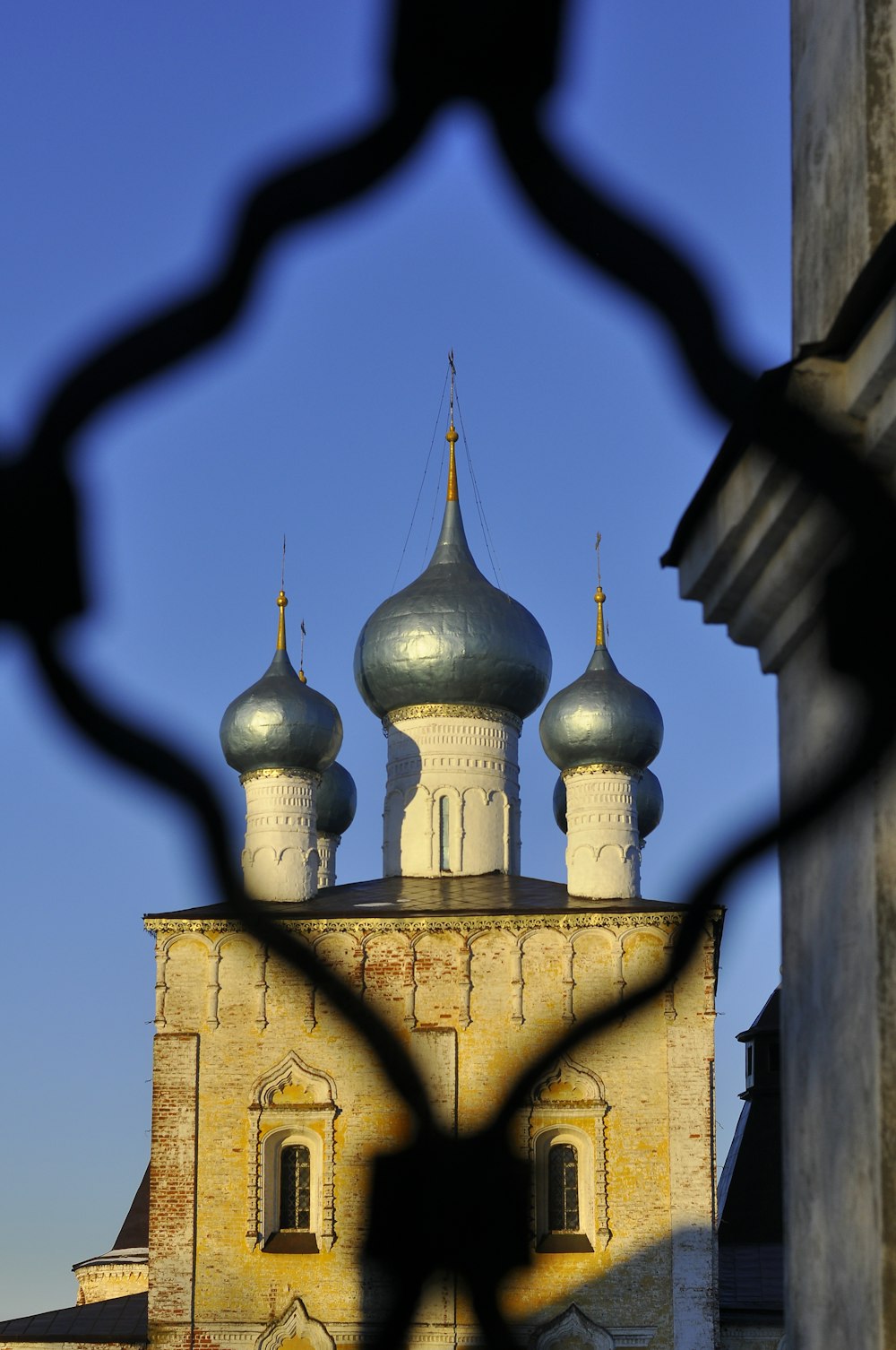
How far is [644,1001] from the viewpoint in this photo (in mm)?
1212

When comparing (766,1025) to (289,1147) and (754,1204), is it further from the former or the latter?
(289,1147)

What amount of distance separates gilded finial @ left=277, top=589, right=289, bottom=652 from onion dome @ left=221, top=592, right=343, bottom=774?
2.00 m

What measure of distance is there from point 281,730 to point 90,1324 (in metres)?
8.03

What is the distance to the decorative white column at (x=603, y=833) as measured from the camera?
25.4 m

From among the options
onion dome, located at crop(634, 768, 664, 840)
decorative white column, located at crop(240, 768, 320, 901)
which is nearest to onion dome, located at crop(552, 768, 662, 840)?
onion dome, located at crop(634, 768, 664, 840)

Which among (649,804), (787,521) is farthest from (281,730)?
(787,521)

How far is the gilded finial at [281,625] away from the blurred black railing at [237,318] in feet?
94.6

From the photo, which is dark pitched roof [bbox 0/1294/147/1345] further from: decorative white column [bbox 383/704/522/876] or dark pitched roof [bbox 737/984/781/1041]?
dark pitched roof [bbox 737/984/781/1041]

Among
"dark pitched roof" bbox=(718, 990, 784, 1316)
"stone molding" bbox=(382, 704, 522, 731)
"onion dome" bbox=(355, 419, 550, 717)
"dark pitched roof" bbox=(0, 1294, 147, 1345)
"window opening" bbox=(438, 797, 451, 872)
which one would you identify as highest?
"onion dome" bbox=(355, 419, 550, 717)

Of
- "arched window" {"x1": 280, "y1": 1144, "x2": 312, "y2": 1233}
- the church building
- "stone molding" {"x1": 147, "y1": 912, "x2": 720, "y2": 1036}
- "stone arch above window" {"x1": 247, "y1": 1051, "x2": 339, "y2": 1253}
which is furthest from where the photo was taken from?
"stone molding" {"x1": 147, "y1": 912, "x2": 720, "y2": 1036}

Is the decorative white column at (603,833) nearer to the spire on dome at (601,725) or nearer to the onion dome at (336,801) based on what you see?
the spire on dome at (601,725)

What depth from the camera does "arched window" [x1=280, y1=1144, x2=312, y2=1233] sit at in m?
23.7

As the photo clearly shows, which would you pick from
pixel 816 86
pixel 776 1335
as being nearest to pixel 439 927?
pixel 776 1335

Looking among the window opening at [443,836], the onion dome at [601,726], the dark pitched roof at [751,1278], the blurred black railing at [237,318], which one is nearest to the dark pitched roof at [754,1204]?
the dark pitched roof at [751,1278]
